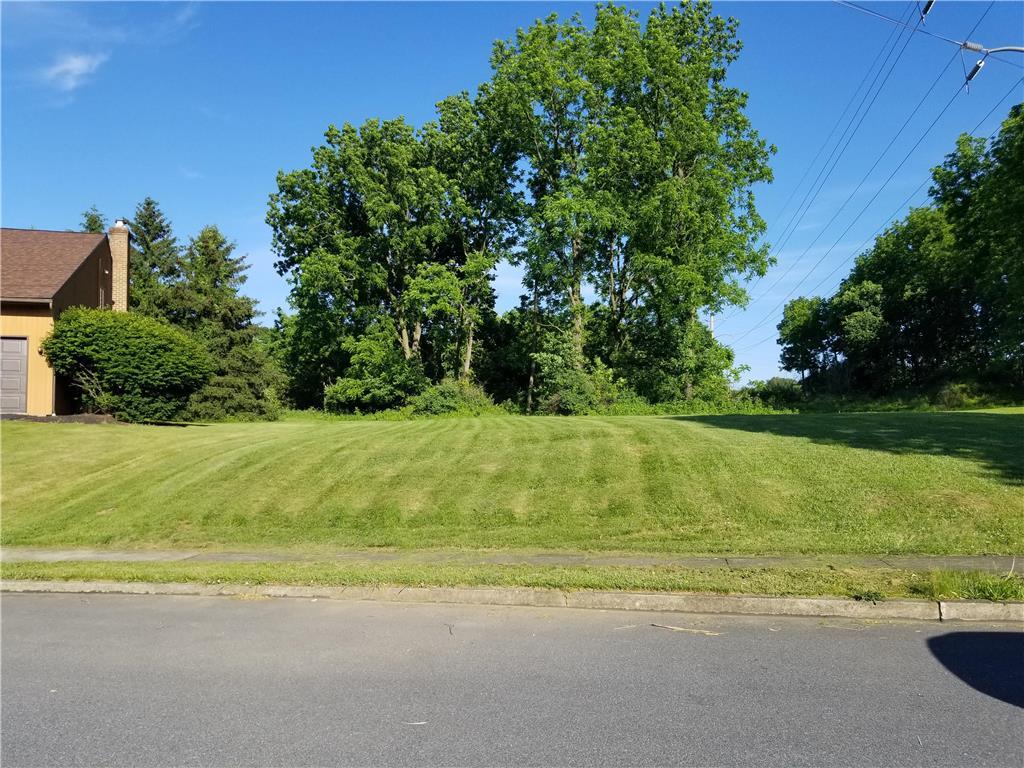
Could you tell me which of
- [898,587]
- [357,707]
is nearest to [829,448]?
[898,587]

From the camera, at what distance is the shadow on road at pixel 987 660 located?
4.74 meters

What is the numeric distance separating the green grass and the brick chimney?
82.5 ft

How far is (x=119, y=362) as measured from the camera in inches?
939

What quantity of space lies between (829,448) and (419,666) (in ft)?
33.5

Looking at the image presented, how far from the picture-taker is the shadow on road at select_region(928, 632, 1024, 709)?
4742 millimetres

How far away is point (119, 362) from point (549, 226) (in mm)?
23122

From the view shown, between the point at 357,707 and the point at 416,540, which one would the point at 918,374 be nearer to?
the point at 416,540

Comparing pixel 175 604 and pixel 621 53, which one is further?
pixel 621 53

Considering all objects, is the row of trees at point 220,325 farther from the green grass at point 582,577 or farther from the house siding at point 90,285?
the green grass at point 582,577

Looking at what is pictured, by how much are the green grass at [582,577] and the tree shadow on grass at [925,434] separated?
5.05 meters

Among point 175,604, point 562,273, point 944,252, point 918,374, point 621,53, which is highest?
point 621,53

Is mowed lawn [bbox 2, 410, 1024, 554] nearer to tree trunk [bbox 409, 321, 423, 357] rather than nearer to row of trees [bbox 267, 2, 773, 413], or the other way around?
row of trees [bbox 267, 2, 773, 413]

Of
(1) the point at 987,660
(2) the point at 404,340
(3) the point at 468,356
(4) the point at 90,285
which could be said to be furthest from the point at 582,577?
(2) the point at 404,340

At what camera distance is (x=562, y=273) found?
3984 centimetres
